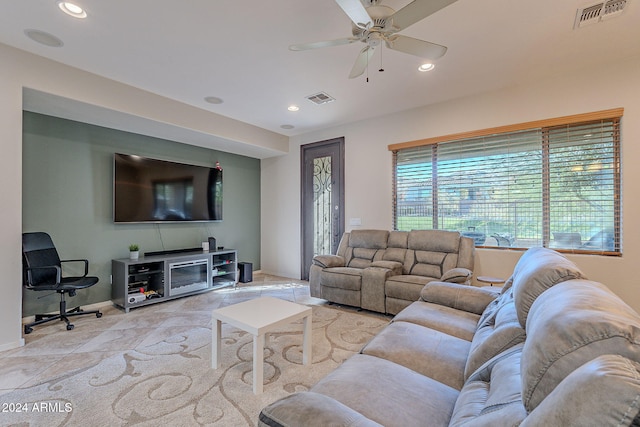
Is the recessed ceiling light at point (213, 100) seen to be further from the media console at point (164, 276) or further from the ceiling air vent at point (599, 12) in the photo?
the ceiling air vent at point (599, 12)

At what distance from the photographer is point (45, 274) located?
10.7 ft

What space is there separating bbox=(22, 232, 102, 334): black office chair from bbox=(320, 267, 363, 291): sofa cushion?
275 cm

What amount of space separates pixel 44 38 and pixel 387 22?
3.00 metres

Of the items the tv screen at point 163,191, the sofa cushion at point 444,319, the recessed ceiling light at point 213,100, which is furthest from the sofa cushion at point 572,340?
the tv screen at point 163,191

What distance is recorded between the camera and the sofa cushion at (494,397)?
30.8 inches

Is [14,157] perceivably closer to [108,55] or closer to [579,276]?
[108,55]

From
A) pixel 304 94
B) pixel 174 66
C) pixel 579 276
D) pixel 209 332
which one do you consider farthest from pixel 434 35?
pixel 209 332

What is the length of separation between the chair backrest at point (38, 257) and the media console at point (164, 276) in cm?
67

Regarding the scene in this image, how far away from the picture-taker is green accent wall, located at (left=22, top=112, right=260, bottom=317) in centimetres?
338

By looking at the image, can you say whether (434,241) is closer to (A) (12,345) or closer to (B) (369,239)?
(B) (369,239)

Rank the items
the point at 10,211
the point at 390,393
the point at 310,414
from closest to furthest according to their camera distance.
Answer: the point at 310,414
the point at 390,393
the point at 10,211

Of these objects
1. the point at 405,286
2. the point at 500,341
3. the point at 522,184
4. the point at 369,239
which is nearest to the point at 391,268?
the point at 405,286

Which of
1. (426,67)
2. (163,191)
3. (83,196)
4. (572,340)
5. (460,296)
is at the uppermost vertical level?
(426,67)

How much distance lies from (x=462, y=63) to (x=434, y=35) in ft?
2.15
